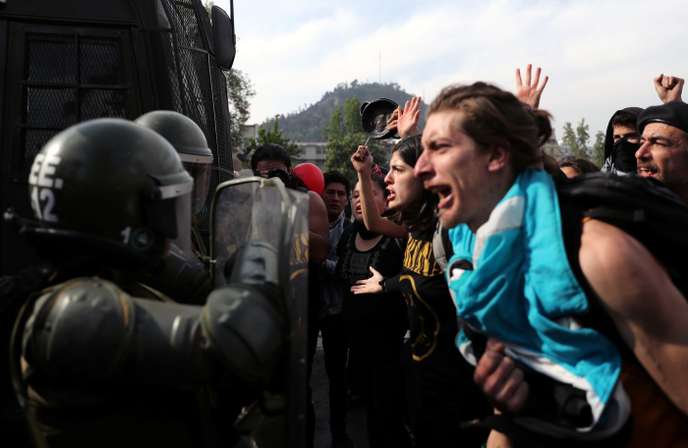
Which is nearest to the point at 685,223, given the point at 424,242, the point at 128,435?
the point at 128,435

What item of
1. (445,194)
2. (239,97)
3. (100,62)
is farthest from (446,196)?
(239,97)

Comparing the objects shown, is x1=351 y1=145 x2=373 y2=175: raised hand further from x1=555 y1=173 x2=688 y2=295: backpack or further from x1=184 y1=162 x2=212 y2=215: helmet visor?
x1=555 y1=173 x2=688 y2=295: backpack

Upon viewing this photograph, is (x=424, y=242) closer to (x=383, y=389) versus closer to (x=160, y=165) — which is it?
(x=383, y=389)

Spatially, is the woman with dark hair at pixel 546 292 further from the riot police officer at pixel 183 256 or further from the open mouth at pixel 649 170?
the open mouth at pixel 649 170

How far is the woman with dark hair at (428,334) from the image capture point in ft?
9.21

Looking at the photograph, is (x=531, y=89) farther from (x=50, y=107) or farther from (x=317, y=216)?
(x=50, y=107)

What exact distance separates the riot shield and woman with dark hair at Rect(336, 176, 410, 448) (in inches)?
70.4

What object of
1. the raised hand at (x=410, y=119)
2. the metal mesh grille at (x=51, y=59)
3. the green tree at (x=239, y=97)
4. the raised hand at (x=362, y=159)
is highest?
the green tree at (x=239, y=97)

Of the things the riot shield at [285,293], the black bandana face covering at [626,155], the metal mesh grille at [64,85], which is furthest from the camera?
the black bandana face covering at [626,155]

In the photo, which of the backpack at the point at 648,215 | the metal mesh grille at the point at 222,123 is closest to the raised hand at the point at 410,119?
the metal mesh grille at the point at 222,123

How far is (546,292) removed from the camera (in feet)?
5.00

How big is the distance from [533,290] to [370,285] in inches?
75.0

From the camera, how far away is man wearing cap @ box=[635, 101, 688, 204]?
104 inches

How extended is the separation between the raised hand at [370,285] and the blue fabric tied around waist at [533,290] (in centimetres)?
163
